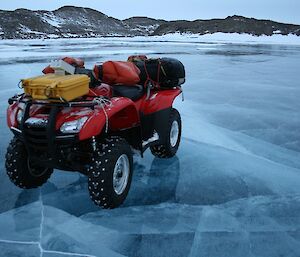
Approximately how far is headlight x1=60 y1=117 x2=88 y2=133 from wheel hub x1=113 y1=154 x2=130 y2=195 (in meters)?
0.48

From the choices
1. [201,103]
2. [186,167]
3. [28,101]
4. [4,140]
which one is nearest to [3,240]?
[28,101]

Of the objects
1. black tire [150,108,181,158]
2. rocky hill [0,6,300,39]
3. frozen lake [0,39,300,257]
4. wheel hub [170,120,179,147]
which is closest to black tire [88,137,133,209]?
frozen lake [0,39,300,257]


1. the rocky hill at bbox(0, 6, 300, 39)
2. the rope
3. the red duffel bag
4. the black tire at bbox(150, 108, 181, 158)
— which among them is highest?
the red duffel bag

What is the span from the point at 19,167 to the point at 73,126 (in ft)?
2.61

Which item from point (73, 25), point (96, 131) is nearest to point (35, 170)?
point (96, 131)

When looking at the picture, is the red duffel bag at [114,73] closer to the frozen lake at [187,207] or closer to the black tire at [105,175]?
the black tire at [105,175]

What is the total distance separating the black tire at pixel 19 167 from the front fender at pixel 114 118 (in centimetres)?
79

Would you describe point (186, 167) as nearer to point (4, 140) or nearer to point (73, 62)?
point (73, 62)

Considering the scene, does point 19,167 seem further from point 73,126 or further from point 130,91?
point 130,91

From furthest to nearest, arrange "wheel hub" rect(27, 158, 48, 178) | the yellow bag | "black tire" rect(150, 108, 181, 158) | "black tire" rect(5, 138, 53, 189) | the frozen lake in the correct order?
"black tire" rect(150, 108, 181, 158), "wheel hub" rect(27, 158, 48, 178), "black tire" rect(5, 138, 53, 189), the yellow bag, the frozen lake

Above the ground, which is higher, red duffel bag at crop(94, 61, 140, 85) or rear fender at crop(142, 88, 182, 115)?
red duffel bag at crop(94, 61, 140, 85)

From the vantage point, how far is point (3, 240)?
8.35 feet

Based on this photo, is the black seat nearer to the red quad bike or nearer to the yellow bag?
A: the red quad bike

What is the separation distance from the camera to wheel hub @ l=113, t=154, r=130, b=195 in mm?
3070
